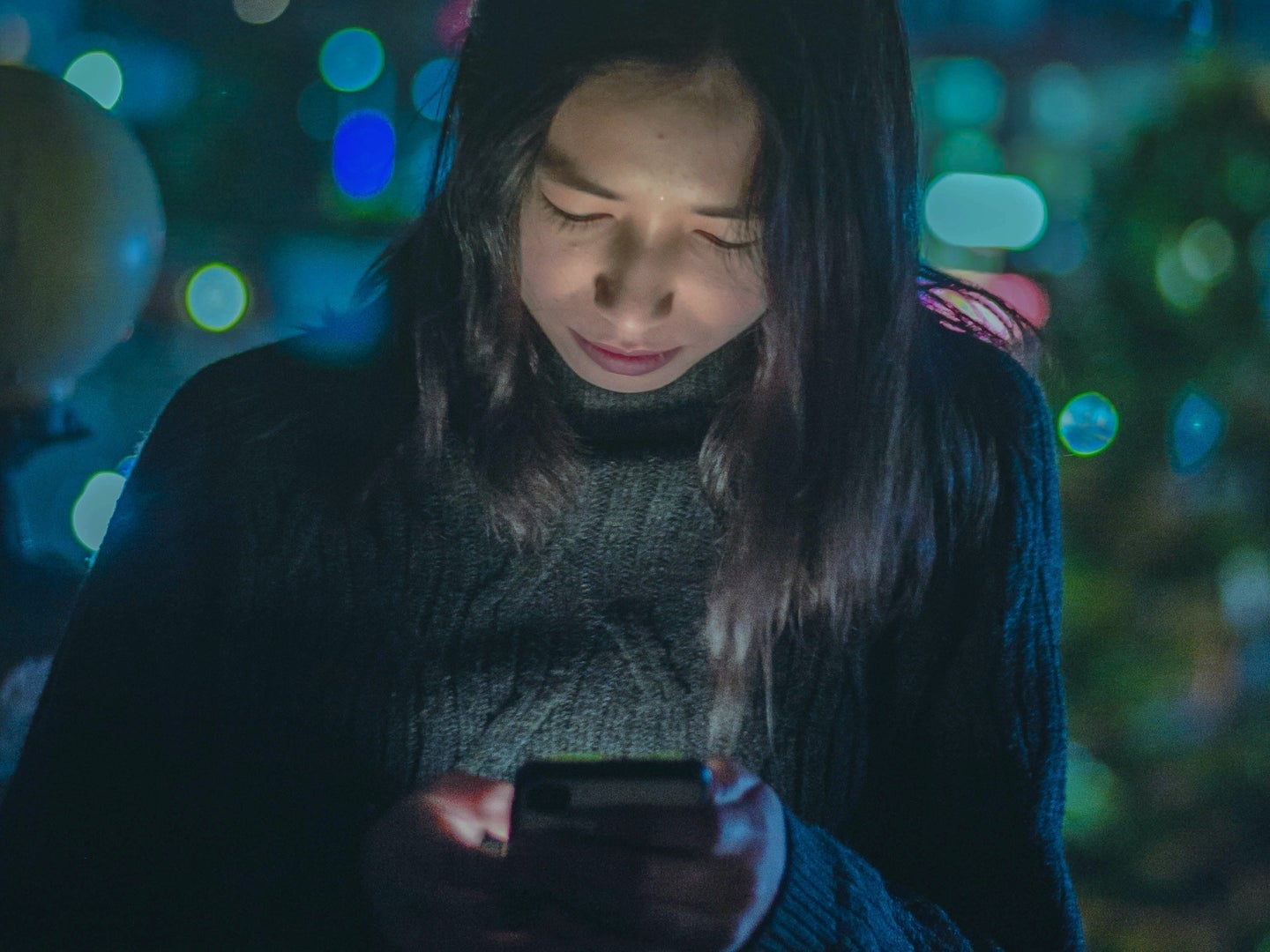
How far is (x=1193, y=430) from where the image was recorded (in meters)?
1.36

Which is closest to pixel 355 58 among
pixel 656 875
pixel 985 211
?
pixel 985 211

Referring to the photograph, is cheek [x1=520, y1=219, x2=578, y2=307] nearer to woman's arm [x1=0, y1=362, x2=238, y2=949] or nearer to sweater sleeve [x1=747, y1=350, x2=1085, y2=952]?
woman's arm [x1=0, y1=362, x2=238, y2=949]

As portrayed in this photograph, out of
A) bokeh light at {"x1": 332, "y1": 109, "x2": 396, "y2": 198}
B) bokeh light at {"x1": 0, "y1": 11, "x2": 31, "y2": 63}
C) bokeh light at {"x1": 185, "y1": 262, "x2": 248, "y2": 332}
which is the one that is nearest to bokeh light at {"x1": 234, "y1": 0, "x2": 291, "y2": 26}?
bokeh light at {"x1": 332, "y1": 109, "x2": 396, "y2": 198}

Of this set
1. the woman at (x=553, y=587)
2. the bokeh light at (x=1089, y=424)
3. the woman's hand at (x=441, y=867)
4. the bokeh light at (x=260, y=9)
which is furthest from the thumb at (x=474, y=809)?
the bokeh light at (x=260, y=9)

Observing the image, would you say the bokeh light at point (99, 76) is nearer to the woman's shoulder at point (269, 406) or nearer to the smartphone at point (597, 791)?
the woman's shoulder at point (269, 406)

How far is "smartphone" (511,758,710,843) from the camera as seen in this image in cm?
58

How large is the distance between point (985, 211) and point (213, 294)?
6.53ft

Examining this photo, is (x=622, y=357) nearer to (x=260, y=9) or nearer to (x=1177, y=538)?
(x=1177, y=538)

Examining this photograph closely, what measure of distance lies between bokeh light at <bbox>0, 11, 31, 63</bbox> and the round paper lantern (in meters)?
1.21

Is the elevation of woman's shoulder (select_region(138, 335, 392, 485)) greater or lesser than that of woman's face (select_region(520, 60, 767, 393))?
lesser

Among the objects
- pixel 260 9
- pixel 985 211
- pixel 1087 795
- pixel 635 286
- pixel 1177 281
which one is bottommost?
pixel 1087 795

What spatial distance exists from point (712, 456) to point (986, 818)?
369mm

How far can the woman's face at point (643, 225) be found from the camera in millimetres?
646

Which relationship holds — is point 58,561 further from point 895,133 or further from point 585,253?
point 895,133
